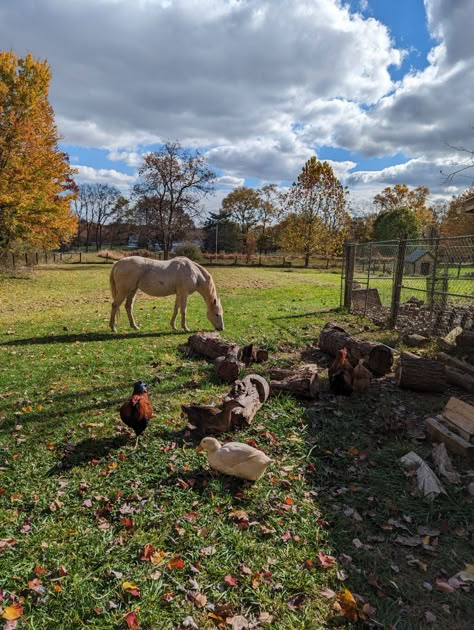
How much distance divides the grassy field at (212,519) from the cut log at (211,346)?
→ 111cm

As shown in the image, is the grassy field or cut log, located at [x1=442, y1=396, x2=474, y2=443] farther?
cut log, located at [x1=442, y1=396, x2=474, y2=443]

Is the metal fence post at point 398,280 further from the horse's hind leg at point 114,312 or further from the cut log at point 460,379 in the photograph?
the horse's hind leg at point 114,312

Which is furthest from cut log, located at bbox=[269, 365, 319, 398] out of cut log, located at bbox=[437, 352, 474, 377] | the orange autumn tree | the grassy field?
the orange autumn tree

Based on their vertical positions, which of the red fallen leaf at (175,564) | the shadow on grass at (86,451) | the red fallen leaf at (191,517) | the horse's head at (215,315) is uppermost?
the horse's head at (215,315)

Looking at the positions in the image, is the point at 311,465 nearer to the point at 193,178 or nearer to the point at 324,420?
the point at 324,420

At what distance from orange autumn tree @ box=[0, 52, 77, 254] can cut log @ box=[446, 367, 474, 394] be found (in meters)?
19.4

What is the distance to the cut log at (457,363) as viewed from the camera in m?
6.00

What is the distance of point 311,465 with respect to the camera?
395 cm

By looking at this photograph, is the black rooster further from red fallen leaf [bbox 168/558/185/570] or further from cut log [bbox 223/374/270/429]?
red fallen leaf [bbox 168/558/185/570]

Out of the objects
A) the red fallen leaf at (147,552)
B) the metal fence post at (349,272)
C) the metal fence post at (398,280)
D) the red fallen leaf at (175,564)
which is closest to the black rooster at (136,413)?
the red fallen leaf at (147,552)

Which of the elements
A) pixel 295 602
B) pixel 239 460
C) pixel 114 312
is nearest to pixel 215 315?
pixel 114 312

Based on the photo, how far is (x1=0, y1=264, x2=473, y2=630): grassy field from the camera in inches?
95.3

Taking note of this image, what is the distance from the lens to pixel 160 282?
980 centimetres

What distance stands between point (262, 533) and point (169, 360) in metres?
4.51
